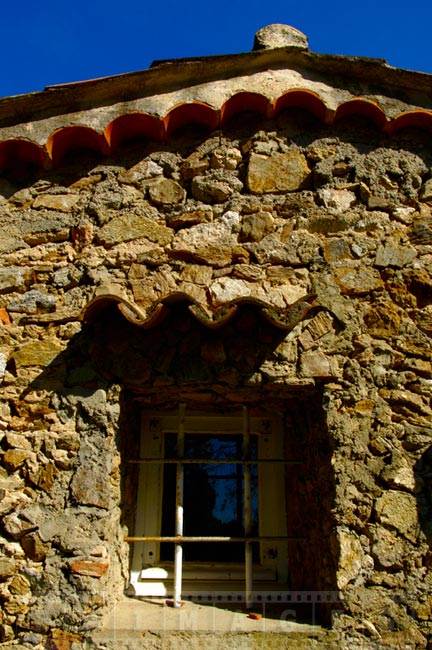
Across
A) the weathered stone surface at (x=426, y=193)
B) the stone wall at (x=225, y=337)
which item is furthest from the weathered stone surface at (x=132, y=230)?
the weathered stone surface at (x=426, y=193)

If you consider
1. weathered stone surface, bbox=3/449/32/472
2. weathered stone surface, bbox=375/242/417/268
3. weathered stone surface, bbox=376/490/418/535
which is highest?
weathered stone surface, bbox=375/242/417/268

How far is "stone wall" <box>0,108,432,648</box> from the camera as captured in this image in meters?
2.40

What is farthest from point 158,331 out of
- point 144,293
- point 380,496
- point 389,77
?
point 389,77

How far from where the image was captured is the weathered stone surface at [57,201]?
3150 millimetres

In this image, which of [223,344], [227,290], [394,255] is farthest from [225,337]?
[394,255]

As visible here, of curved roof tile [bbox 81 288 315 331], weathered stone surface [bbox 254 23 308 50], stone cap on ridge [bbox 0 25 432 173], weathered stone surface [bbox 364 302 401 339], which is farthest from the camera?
weathered stone surface [bbox 254 23 308 50]

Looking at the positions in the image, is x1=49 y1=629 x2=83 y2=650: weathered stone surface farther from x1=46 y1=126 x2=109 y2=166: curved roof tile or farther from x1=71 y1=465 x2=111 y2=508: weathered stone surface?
x1=46 y1=126 x2=109 y2=166: curved roof tile

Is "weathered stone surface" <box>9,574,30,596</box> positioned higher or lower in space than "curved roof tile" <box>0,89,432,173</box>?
lower

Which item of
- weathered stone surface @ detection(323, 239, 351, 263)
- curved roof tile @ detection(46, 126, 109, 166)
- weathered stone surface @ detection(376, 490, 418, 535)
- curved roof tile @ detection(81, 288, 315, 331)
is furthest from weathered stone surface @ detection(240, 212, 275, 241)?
weathered stone surface @ detection(376, 490, 418, 535)

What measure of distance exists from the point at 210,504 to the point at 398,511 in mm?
926

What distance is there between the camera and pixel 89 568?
7.88ft

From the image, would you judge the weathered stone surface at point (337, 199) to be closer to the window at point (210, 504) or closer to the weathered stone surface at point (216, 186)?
the weathered stone surface at point (216, 186)

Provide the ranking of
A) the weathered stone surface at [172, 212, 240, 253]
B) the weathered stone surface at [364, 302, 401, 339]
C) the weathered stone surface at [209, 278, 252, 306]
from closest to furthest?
the weathered stone surface at [364, 302, 401, 339], the weathered stone surface at [209, 278, 252, 306], the weathered stone surface at [172, 212, 240, 253]

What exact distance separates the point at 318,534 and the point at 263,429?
2.02ft
